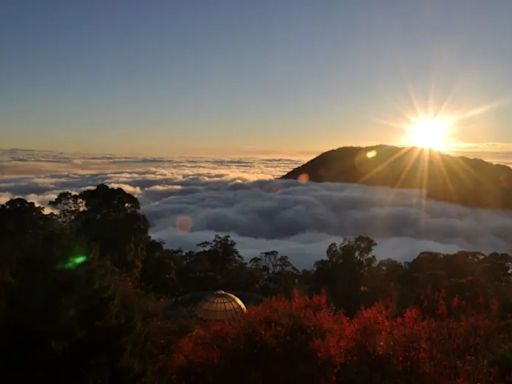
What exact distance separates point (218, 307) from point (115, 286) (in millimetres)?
22880

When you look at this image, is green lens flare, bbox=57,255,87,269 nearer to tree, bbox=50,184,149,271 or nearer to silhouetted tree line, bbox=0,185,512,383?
silhouetted tree line, bbox=0,185,512,383

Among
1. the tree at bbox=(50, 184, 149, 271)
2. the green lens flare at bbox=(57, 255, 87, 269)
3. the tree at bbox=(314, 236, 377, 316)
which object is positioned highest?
the green lens flare at bbox=(57, 255, 87, 269)

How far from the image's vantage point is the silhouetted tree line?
1393 cm

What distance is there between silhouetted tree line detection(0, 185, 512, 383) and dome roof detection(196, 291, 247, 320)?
1.39 meters

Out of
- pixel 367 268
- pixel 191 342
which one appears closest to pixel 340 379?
pixel 191 342

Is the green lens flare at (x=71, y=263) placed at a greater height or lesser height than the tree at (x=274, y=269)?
greater

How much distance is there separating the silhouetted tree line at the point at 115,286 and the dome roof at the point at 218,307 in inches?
54.8

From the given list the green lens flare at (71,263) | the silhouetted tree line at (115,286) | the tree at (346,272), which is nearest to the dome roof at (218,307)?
the silhouetted tree line at (115,286)

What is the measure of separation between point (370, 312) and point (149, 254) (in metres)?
31.1

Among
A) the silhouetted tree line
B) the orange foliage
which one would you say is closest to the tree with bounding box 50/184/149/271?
the silhouetted tree line

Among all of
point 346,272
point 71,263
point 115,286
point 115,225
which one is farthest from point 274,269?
point 71,263

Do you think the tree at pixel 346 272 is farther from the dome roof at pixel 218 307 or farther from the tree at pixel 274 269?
the dome roof at pixel 218 307

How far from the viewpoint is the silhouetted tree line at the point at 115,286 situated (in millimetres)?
13930

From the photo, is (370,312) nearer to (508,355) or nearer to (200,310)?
(508,355)
